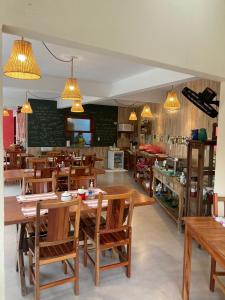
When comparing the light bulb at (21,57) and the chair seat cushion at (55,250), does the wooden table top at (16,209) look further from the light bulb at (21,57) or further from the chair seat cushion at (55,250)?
the light bulb at (21,57)

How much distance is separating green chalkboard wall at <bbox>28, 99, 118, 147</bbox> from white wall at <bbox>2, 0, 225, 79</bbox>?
6786 mm

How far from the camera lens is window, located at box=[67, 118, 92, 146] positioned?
356 inches

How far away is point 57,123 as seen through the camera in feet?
28.7

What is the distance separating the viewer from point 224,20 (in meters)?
2.65

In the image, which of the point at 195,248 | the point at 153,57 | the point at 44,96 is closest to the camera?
the point at 153,57

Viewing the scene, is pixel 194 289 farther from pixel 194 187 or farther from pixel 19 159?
pixel 19 159

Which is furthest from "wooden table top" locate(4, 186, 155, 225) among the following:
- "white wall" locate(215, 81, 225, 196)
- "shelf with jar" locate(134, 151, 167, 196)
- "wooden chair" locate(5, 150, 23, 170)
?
"wooden chair" locate(5, 150, 23, 170)

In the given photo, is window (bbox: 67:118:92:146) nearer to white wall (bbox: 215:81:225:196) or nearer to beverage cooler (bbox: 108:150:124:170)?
beverage cooler (bbox: 108:150:124:170)

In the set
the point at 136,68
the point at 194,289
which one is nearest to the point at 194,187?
the point at 194,289

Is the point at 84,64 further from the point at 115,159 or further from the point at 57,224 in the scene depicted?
the point at 115,159

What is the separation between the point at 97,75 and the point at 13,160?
11.7 ft

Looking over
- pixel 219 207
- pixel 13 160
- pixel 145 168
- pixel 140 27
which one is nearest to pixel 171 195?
pixel 145 168

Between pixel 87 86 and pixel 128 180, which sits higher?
pixel 87 86

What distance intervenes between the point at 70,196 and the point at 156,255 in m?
1.35
